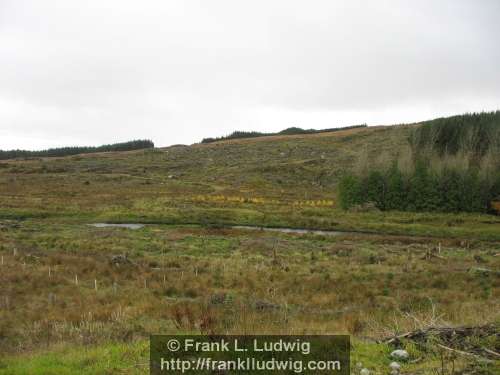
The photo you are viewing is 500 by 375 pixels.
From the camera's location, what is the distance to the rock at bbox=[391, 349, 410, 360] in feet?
21.1

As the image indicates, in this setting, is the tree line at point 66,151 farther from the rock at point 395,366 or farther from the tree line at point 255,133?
the rock at point 395,366

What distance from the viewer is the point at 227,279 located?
18.4 meters

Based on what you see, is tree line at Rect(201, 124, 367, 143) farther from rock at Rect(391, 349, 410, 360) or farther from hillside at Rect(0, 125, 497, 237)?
rock at Rect(391, 349, 410, 360)

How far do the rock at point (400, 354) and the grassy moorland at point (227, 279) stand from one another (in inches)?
4.4

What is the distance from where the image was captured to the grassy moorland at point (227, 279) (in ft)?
24.1

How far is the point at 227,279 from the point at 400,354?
488 inches

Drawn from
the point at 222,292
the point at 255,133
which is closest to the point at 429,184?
the point at 222,292

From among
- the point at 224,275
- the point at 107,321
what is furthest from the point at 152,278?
the point at 107,321

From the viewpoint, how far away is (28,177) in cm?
9175

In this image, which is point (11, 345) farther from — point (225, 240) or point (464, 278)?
point (225, 240)

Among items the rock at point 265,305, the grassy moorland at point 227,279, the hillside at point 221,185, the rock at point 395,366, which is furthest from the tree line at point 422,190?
the rock at point 395,366

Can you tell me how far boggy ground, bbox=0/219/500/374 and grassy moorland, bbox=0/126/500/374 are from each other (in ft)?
0.21

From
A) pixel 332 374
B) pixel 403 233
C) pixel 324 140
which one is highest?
pixel 324 140

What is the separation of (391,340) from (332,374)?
1651 mm
